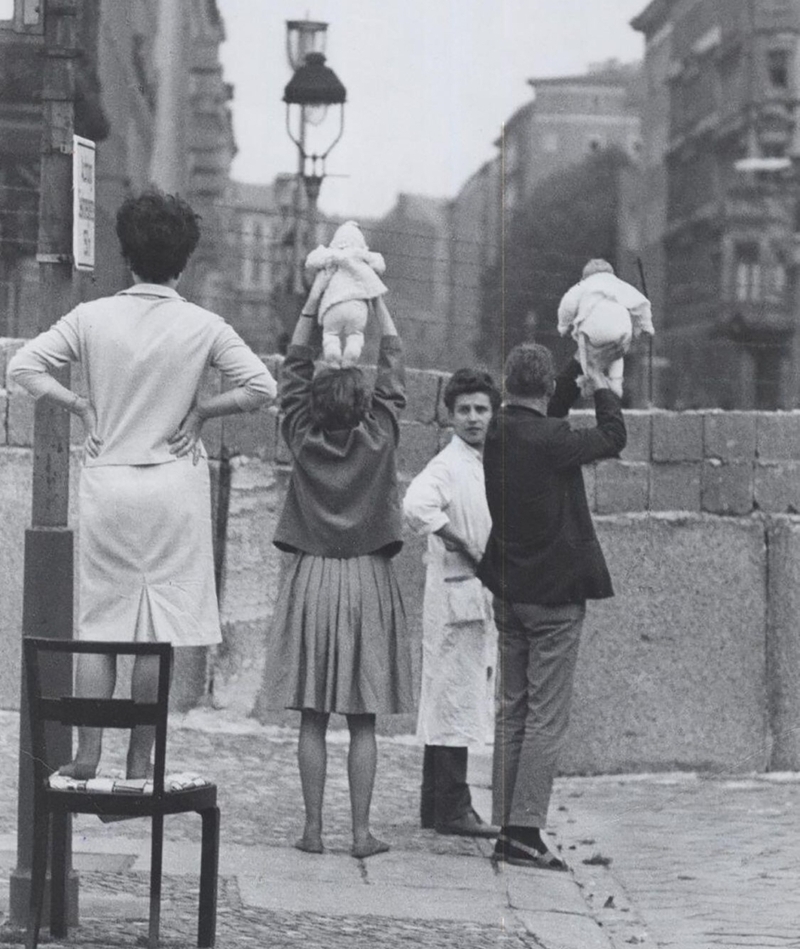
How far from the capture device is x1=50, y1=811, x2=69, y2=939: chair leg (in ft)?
17.8

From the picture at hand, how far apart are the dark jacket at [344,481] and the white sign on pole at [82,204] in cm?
142

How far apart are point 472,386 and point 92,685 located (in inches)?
92.8

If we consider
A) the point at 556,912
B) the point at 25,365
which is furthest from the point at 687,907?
the point at 25,365

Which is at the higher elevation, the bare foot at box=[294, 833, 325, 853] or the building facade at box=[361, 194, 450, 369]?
the building facade at box=[361, 194, 450, 369]

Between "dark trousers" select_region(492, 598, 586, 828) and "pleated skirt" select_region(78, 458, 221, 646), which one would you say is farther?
"dark trousers" select_region(492, 598, 586, 828)

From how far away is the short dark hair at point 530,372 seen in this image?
738 cm

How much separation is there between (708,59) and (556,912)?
630 cm

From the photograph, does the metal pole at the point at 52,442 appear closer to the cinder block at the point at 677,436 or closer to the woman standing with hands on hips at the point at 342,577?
the woman standing with hands on hips at the point at 342,577

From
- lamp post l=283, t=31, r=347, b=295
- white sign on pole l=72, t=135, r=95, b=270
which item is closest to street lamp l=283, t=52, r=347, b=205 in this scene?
lamp post l=283, t=31, r=347, b=295

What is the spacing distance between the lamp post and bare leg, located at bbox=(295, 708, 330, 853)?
167 inches

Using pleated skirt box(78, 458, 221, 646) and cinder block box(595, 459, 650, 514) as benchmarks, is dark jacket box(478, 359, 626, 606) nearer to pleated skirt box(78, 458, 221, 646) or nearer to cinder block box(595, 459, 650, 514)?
pleated skirt box(78, 458, 221, 646)

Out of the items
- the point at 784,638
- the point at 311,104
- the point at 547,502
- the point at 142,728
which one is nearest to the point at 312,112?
the point at 311,104

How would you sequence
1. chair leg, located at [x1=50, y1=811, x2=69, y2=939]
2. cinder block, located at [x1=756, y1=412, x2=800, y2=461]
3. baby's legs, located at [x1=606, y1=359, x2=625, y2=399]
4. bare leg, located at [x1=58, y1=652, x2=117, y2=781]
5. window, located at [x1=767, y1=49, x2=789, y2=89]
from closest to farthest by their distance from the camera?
chair leg, located at [x1=50, y1=811, x2=69, y2=939]
bare leg, located at [x1=58, y1=652, x2=117, y2=781]
baby's legs, located at [x1=606, y1=359, x2=625, y2=399]
cinder block, located at [x1=756, y1=412, x2=800, y2=461]
window, located at [x1=767, y1=49, x2=789, y2=89]

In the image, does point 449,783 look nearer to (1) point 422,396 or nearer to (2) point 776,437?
(1) point 422,396
